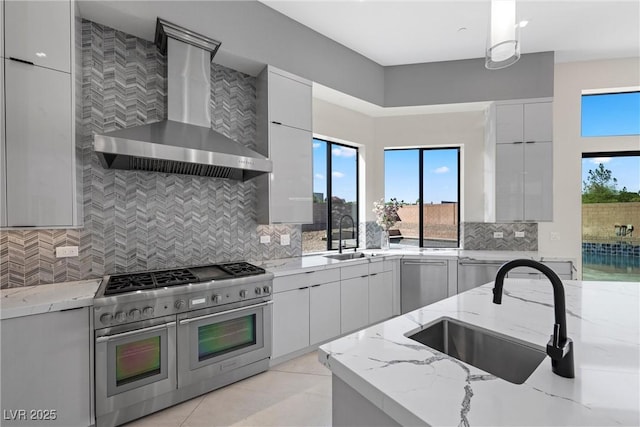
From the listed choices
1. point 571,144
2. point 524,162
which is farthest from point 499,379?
point 571,144

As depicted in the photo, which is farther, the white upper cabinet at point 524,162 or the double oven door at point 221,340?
the white upper cabinet at point 524,162

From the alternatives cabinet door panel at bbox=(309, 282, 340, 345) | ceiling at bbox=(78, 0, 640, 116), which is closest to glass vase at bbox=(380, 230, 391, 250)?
cabinet door panel at bbox=(309, 282, 340, 345)

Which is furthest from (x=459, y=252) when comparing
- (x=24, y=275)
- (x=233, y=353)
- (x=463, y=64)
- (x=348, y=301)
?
(x=24, y=275)

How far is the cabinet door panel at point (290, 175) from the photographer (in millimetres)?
3314

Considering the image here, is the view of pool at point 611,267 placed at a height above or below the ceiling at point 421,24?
below

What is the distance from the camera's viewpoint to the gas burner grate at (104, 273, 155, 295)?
211cm

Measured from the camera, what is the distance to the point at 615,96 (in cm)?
428

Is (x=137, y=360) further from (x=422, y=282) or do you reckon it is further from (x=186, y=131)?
(x=422, y=282)

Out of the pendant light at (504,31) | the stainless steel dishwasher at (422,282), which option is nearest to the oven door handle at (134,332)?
the pendant light at (504,31)

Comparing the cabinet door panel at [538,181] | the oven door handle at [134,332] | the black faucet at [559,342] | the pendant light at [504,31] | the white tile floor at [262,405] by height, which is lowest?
the white tile floor at [262,405]

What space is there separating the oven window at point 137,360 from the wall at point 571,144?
471 cm

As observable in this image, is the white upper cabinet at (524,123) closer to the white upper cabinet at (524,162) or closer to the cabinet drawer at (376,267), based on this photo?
the white upper cabinet at (524,162)

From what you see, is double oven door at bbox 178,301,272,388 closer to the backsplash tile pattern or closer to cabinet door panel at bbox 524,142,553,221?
the backsplash tile pattern

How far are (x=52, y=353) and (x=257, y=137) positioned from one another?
2.43m
